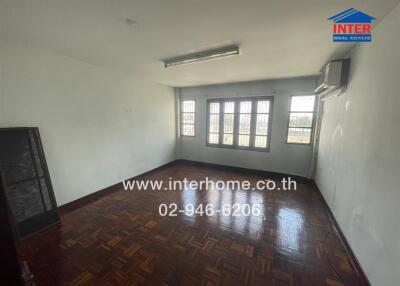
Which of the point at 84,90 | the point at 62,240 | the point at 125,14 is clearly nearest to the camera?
the point at 125,14

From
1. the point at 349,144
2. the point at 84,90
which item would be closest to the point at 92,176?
the point at 84,90

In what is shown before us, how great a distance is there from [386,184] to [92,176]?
3847mm

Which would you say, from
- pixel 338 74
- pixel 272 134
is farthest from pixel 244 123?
pixel 338 74

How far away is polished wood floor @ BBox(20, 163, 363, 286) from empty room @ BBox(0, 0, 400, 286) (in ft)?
0.05

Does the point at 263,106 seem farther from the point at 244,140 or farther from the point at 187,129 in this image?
the point at 187,129

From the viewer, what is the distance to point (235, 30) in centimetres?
175

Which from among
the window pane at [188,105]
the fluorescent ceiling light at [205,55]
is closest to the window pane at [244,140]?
the window pane at [188,105]

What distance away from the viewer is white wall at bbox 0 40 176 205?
6.85ft

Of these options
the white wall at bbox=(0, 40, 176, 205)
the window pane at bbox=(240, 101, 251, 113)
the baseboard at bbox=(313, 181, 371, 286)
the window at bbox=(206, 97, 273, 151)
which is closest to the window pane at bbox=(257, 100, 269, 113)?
the window at bbox=(206, 97, 273, 151)

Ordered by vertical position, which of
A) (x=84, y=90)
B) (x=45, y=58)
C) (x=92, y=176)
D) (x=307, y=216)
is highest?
(x=45, y=58)

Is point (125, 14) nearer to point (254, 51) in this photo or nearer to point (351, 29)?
point (254, 51)

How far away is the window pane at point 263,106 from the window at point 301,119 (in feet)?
1.75

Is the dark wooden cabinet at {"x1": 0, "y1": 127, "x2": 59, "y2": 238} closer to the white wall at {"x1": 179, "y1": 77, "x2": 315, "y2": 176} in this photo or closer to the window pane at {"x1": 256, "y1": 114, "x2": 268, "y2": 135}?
the white wall at {"x1": 179, "y1": 77, "x2": 315, "y2": 176}

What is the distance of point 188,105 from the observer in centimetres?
512
